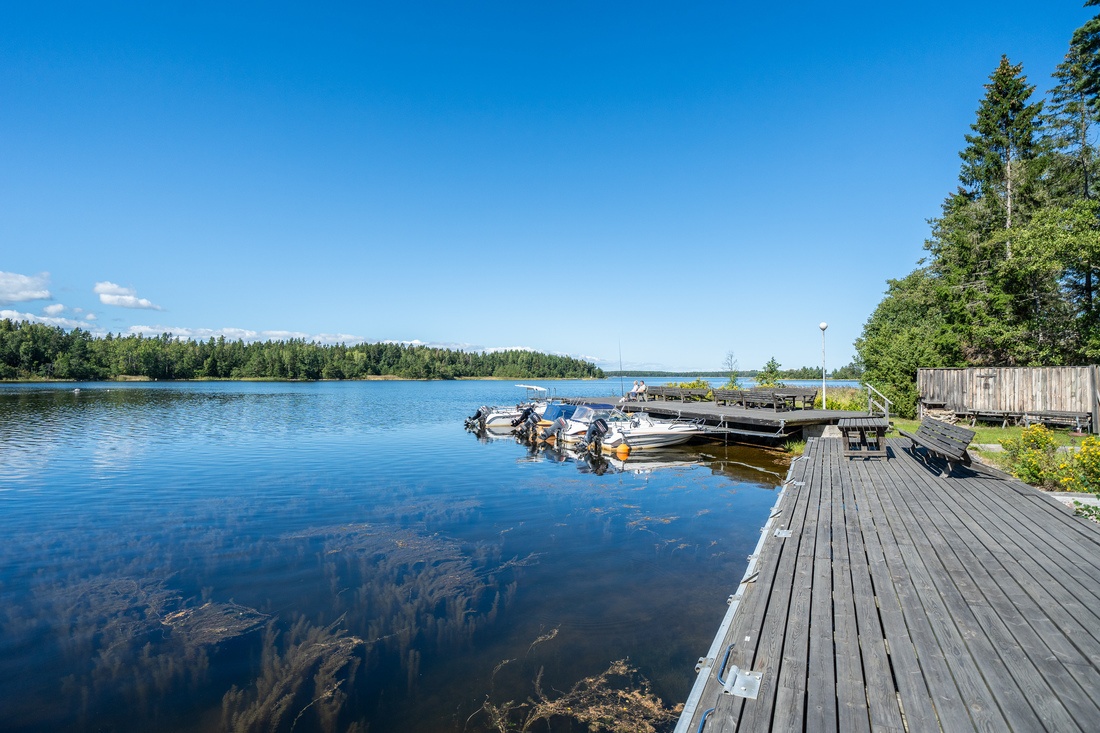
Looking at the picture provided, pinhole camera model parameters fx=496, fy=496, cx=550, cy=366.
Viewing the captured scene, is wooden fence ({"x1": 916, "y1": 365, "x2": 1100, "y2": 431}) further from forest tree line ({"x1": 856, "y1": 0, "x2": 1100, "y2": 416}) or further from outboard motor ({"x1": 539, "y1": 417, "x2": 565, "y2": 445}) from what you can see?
outboard motor ({"x1": 539, "y1": 417, "x2": 565, "y2": 445})

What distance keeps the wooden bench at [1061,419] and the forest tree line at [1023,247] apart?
480cm

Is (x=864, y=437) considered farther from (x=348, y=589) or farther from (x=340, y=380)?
(x=340, y=380)

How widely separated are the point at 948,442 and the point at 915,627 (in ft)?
23.5

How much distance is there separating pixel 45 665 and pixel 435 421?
29.0 metres

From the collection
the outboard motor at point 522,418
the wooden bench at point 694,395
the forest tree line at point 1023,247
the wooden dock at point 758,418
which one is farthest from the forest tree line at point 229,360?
the forest tree line at point 1023,247

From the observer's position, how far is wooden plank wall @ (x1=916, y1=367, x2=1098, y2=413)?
16.7 meters

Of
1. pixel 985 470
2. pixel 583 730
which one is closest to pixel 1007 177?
pixel 985 470

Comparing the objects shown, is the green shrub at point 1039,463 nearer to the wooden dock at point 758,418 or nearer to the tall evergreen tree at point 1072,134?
the wooden dock at point 758,418

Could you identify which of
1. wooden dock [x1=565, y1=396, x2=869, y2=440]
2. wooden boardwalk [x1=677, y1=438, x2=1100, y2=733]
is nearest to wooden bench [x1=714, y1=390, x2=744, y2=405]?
wooden dock [x1=565, y1=396, x2=869, y2=440]

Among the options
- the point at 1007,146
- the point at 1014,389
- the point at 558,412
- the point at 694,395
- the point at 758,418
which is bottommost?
the point at 558,412

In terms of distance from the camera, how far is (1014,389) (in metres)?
18.6

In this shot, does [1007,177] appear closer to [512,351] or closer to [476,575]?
[476,575]

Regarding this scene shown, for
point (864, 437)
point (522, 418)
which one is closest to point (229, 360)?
point (522, 418)

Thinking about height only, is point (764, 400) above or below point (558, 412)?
above
